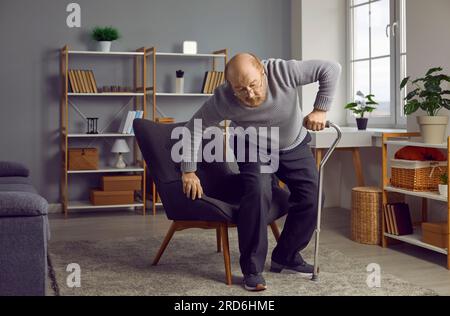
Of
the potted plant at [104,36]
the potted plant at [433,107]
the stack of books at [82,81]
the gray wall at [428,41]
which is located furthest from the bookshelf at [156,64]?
the potted plant at [433,107]

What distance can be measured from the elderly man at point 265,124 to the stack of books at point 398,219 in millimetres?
966

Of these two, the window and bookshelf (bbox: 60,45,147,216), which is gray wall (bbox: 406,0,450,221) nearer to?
the window

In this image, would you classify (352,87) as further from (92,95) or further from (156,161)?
(156,161)

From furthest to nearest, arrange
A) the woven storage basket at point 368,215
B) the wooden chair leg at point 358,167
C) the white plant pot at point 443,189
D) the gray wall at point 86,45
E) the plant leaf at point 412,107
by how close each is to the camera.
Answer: the gray wall at point 86,45 → the wooden chair leg at point 358,167 → the woven storage basket at point 368,215 → the plant leaf at point 412,107 → the white plant pot at point 443,189

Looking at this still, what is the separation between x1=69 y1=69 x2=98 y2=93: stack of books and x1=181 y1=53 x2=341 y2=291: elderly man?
7.85 feet

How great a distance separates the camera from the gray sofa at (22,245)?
250 cm

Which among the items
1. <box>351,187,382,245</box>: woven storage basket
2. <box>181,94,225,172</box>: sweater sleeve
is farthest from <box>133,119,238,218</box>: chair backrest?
<box>351,187,382,245</box>: woven storage basket

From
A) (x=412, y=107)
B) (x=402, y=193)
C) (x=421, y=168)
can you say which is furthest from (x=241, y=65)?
(x=402, y=193)

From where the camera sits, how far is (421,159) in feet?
12.6

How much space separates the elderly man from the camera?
3016mm

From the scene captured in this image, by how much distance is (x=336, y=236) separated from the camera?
14.5 feet

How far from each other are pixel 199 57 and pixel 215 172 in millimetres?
2456

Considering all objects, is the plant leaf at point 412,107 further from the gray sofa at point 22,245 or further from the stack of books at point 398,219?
the gray sofa at point 22,245

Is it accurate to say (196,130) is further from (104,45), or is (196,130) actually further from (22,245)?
(104,45)
